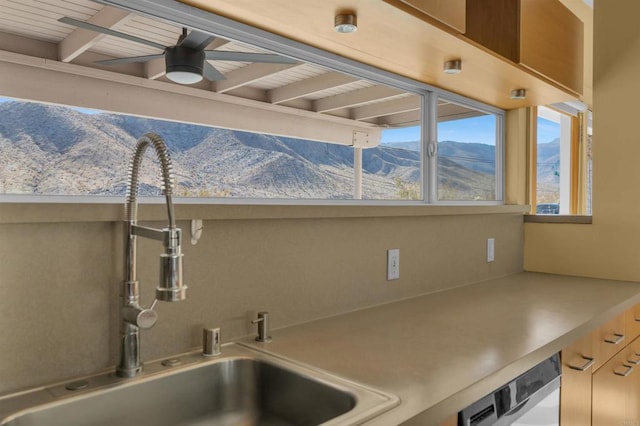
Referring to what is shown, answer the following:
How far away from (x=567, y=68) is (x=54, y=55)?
79.3 inches

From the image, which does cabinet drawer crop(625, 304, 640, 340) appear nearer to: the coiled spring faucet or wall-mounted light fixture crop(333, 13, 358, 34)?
wall-mounted light fixture crop(333, 13, 358, 34)

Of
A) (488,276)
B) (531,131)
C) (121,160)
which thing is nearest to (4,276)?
(121,160)

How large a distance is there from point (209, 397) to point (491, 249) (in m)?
1.73

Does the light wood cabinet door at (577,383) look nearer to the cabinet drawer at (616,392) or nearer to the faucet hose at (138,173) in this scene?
the cabinet drawer at (616,392)

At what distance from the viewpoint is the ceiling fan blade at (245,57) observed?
59.2 inches

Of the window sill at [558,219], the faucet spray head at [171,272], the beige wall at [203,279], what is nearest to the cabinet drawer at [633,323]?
the window sill at [558,219]

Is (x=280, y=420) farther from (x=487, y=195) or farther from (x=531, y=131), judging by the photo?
(x=531, y=131)

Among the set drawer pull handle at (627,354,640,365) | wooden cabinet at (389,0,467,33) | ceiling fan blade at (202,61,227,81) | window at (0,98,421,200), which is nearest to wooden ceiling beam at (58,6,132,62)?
window at (0,98,421,200)

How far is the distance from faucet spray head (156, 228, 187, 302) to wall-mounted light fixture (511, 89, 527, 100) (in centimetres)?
Answer: 177

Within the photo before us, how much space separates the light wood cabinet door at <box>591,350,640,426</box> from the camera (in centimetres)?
167

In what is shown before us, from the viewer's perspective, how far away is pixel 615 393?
Result: 72.2 inches

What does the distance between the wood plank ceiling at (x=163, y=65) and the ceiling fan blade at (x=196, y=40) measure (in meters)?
0.03

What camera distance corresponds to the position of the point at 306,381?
1.11m

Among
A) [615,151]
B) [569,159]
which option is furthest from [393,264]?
[569,159]
